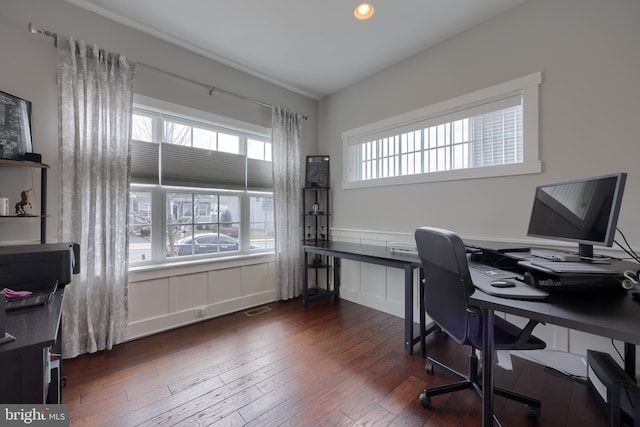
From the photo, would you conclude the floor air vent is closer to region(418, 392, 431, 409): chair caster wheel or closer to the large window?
the large window

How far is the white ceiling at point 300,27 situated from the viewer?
6.89 feet

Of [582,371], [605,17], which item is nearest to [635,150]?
[605,17]

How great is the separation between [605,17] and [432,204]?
5.62 ft

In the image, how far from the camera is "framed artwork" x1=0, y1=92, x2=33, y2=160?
65.8 inches

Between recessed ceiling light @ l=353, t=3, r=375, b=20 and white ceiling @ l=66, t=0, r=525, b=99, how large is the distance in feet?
0.12

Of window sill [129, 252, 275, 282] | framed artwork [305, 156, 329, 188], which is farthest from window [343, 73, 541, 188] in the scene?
window sill [129, 252, 275, 282]

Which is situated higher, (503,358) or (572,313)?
(572,313)

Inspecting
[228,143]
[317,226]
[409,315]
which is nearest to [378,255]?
[409,315]

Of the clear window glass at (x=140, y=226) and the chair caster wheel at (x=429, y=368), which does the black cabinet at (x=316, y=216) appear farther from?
the chair caster wheel at (x=429, y=368)

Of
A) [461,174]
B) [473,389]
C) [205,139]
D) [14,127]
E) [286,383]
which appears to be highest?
[205,139]

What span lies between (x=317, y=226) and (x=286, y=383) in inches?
87.5

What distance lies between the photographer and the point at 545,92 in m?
1.97

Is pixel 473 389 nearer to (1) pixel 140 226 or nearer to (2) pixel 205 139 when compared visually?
(1) pixel 140 226

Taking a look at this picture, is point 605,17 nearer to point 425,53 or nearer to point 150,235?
point 425,53
